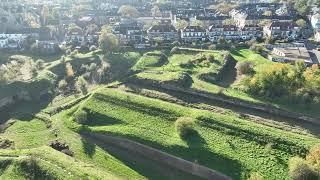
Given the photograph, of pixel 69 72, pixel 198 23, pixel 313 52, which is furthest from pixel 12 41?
pixel 313 52

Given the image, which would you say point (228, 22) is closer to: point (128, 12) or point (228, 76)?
point (128, 12)

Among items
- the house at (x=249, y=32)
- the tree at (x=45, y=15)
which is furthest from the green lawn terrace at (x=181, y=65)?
the tree at (x=45, y=15)

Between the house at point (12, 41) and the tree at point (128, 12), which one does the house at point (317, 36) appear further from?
the house at point (12, 41)

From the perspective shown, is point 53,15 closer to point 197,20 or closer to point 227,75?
point 197,20

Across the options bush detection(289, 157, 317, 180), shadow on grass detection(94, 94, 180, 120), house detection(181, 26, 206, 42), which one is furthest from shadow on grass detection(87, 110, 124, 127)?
house detection(181, 26, 206, 42)

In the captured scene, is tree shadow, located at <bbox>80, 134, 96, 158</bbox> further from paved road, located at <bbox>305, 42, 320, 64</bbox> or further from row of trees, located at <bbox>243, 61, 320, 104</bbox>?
paved road, located at <bbox>305, 42, 320, 64</bbox>
